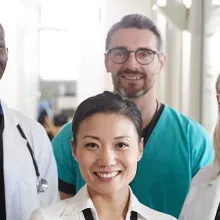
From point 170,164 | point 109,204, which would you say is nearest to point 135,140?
point 109,204

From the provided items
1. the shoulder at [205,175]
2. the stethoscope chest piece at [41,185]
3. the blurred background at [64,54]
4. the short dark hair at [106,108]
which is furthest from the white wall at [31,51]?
the short dark hair at [106,108]

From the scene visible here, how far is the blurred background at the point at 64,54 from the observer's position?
2.44 metres

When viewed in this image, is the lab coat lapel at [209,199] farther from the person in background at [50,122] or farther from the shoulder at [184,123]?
the person in background at [50,122]

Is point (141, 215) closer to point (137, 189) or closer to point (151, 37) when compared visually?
point (137, 189)

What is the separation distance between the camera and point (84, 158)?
2.99ft

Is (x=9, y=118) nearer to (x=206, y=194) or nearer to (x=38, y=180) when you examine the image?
(x=38, y=180)

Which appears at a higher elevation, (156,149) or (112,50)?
(112,50)

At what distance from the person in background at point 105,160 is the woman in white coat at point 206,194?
14cm

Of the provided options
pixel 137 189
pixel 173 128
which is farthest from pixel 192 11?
pixel 137 189

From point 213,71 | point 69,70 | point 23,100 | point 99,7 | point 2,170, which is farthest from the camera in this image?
point 69,70

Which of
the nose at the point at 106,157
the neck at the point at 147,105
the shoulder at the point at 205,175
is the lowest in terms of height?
the shoulder at the point at 205,175

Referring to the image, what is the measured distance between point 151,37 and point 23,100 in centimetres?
315

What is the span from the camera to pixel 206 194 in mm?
1089

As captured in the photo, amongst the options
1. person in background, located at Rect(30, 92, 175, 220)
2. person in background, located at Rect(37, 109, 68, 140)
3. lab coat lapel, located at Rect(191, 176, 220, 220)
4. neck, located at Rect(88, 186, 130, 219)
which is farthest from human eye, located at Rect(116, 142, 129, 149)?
person in background, located at Rect(37, 109, 68, 140)
